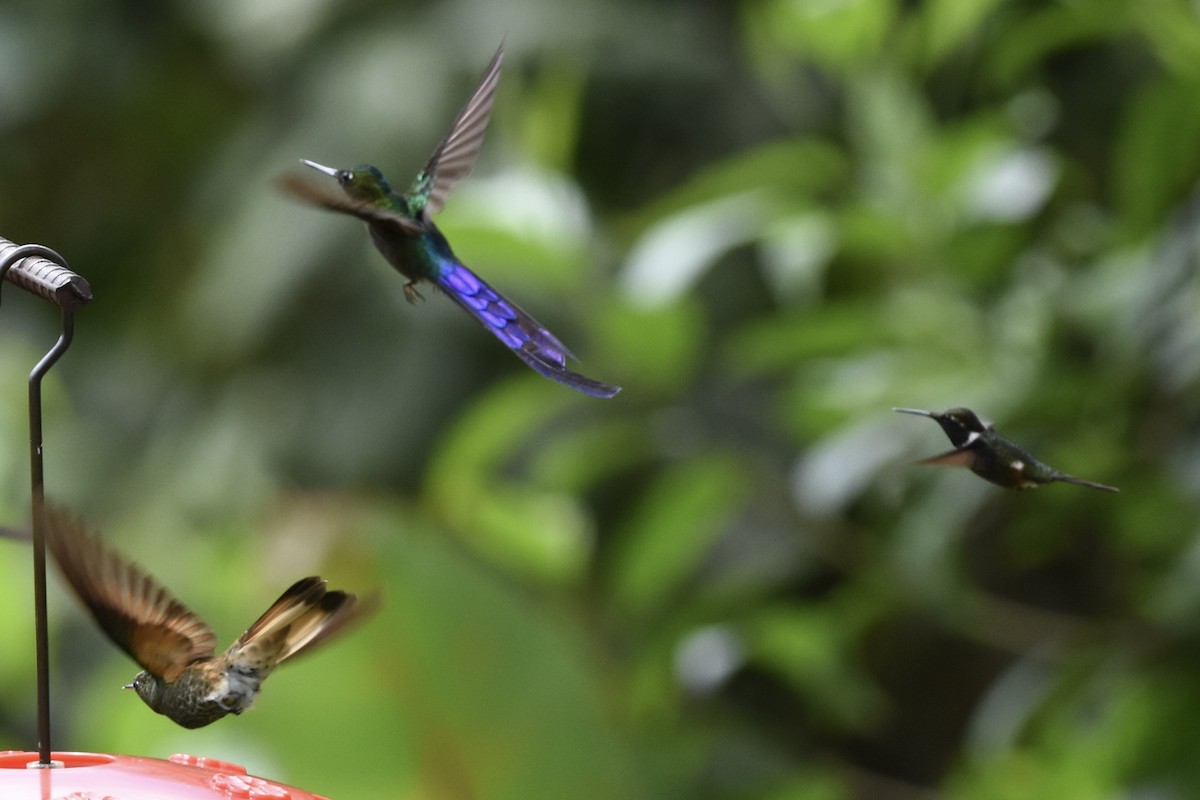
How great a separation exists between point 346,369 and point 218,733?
1.03 meters

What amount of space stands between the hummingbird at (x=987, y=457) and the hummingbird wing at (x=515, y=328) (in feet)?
0.32

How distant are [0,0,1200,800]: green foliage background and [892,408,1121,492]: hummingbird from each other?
589mm

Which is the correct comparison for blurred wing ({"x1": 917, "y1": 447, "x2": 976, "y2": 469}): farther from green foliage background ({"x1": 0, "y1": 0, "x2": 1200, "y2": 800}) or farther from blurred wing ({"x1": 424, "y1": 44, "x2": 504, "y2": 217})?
green foliage background ({"x1": 0, "y1": 0, "x2": 1200, "y2": 800})

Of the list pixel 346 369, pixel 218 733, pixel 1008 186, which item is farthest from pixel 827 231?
pixel 346 369

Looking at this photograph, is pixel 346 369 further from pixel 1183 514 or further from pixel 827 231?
pixel 1183 514

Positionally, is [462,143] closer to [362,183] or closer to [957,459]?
[362,183]

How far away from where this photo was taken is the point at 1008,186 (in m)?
1.15

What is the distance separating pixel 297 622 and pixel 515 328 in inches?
4.8

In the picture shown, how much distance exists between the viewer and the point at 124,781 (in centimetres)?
49

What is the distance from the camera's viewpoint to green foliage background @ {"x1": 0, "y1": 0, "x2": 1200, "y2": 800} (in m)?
1.15

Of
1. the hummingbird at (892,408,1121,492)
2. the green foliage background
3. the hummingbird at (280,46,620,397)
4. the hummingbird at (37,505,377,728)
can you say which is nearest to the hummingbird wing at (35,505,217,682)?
the hummingbird at (37,505,377,728)

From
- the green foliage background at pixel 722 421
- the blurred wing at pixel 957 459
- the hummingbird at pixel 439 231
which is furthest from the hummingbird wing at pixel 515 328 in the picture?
the green foliage background at pixel 722 421

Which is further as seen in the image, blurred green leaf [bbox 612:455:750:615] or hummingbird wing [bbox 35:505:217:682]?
blurred green leaf [bbox 612:455:750:615]

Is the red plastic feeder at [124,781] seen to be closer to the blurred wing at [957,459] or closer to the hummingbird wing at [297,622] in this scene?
the hummingbird wing at [297,622]
